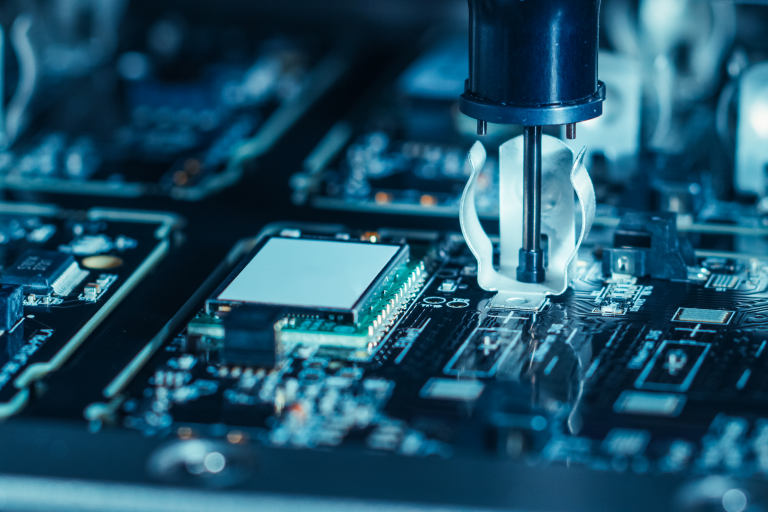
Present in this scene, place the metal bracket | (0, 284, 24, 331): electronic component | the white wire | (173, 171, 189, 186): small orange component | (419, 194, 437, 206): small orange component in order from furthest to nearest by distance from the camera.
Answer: the white wire < (173, 171, 189, 186): small orange component < (419, 194, 437, 206): small orange component < the metal bracket < (0, 284, 24, 331): electronic component

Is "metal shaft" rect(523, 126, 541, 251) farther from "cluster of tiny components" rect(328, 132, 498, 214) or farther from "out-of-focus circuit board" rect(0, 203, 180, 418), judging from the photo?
"out-of-focus circuit board" rect(0, 203, 180, 418)

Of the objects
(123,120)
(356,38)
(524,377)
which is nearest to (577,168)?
(524,377)

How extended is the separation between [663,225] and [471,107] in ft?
1.53

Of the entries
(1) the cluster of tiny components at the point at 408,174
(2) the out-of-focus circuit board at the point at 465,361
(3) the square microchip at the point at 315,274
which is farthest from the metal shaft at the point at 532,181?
(1) the cluster of tiny components at the point at 408,174

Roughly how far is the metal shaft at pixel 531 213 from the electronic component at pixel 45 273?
2.71ft

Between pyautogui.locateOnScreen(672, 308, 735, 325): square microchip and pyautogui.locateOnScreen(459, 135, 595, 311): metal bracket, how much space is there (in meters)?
0.21

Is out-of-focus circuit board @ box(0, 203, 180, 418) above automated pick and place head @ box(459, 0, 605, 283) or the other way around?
the other way around

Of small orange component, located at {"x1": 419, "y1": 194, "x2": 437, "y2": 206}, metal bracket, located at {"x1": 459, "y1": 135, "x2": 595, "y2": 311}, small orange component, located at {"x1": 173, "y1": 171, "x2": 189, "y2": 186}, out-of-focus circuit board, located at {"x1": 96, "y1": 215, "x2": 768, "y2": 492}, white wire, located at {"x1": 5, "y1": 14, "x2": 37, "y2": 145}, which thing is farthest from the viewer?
white wire, located at {"x1": 5, "y1": 14, "x2": 37, "y2": 145}

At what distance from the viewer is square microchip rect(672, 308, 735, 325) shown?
6.39ft

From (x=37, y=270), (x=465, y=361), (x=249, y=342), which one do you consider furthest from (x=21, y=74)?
(x=465, y=361)

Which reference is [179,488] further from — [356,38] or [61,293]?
[356,38]

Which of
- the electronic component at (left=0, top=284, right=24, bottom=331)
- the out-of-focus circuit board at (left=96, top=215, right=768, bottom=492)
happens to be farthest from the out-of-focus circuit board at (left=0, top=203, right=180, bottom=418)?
the out-of-focus circuit board at (left=96, top=215, right=768, bottom=492)

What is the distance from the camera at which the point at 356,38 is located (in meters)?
3.67

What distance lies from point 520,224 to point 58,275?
2.79 ft
